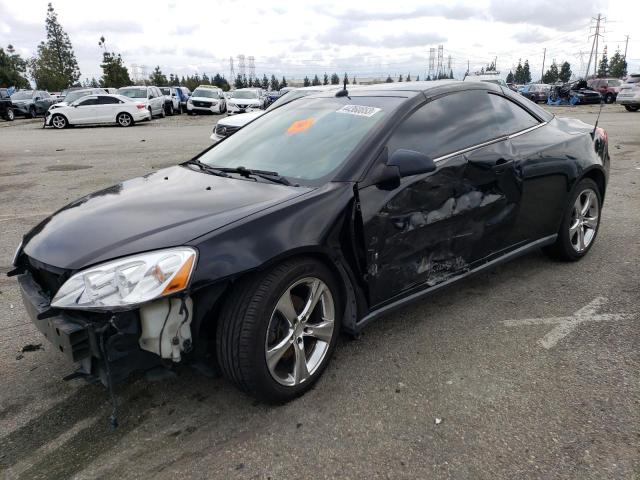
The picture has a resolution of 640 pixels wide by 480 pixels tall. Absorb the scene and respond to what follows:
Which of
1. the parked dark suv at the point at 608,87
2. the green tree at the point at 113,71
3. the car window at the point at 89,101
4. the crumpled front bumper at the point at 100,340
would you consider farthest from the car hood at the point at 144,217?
the green tree at the point at 113,71

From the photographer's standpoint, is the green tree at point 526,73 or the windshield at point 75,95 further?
the green tree at point 526,73

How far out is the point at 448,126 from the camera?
3500mm

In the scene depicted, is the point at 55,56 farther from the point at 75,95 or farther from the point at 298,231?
the point at 298,231

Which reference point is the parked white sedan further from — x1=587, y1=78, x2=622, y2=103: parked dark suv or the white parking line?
x1=587, y1=78, x2=622, y2=103: parked dark suv

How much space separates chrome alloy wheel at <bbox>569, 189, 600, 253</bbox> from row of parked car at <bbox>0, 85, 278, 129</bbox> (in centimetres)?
2068

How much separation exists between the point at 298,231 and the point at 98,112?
865 inches

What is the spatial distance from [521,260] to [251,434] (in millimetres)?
3142

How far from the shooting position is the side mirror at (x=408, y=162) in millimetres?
2902

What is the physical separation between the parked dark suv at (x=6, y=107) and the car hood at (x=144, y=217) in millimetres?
28356

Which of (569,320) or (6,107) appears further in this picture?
Result: (6,107)

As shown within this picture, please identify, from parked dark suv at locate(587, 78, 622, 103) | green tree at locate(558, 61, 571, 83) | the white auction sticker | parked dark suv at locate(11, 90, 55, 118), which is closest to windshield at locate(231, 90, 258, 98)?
parked dark suv at locate(11, 90, 55, 118)

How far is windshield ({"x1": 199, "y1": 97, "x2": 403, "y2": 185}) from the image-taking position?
122 inches

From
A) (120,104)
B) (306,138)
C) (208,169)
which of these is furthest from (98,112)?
(306,138)

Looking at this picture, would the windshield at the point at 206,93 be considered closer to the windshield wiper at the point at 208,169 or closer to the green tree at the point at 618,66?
the windshield wiper at the point at 208,169
